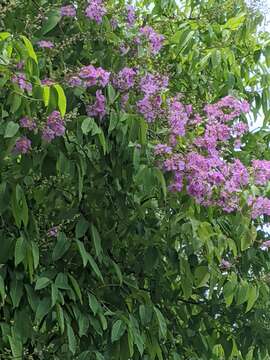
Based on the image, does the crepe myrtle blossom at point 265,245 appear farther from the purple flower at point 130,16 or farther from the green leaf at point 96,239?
the purple flower at point 130,16

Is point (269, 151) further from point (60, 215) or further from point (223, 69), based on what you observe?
point (60, 215)

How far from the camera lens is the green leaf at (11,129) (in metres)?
1.72

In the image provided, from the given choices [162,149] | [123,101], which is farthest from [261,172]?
[123,101]

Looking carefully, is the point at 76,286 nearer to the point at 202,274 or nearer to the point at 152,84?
the point at 202,274

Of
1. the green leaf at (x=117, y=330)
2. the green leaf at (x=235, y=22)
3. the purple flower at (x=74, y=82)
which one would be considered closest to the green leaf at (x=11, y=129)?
the purple flower at (x=74, y=82)

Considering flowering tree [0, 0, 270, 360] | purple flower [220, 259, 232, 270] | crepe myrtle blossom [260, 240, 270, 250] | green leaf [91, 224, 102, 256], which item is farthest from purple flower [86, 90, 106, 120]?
crepe myrtle blossom [260, 240, 270, 250]

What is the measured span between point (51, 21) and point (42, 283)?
2.46 ft

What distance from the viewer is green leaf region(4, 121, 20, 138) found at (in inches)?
67.7

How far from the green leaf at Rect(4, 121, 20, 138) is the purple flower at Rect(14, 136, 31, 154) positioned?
86 mm

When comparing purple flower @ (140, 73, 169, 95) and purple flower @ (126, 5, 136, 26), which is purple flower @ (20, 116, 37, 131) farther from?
purple flower @ (126, 5, 136, 26)

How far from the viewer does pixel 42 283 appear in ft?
6.43

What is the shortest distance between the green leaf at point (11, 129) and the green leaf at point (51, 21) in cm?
47

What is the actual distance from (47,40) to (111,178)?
46 cm

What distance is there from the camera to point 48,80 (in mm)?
1909
